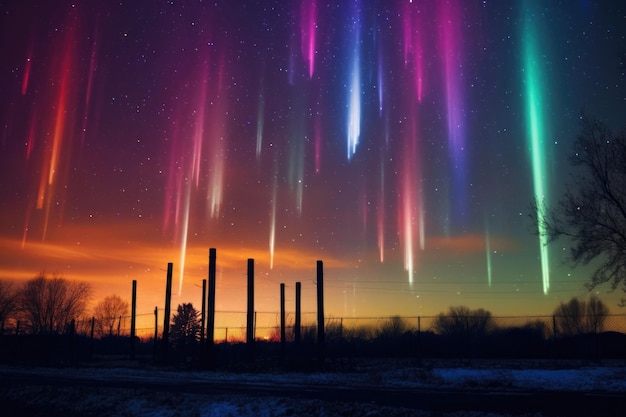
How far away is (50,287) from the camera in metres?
100

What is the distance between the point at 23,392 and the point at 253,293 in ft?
72.7

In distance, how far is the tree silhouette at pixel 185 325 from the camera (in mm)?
54650

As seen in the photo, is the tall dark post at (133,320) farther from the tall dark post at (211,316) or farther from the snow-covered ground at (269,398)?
the snow-covered ground at (269,398)

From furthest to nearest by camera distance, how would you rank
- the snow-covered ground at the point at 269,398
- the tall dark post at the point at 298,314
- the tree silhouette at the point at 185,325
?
the tree silhouette at the point at 185,325 < the tall dark post at the point at 298,314 < the snow-covered ground at the point at 269,398

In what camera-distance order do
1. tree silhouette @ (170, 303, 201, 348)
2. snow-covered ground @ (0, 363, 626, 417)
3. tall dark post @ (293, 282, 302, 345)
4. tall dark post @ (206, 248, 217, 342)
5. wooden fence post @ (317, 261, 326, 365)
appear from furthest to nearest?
tree silhouette @ (170, 303, 201, 348) → tall dark post @ (293, 282, 302, 345) → tall dark post @ (206, 248, 217, 342) → wooden fence post @ (317, 261, 326, 365) → snow-covered ground @ (0, 363, 626, 417)

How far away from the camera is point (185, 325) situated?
5812 cm

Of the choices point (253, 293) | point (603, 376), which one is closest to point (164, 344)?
point (253, 293)

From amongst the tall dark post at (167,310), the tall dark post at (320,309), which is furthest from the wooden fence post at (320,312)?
the tall dark post at (167,310)

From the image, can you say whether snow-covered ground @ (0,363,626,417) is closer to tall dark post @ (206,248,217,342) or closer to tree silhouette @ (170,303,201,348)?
tall dark post @ (206,248,217,342)

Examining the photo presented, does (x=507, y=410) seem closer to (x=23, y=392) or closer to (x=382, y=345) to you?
(x=23, y=392)

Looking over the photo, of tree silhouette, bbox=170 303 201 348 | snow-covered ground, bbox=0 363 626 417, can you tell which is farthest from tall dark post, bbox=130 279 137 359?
snow-covered ground, bbox=0 363 626 417

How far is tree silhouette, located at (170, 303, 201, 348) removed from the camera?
179ft

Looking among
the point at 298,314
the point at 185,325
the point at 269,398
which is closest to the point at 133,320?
the point at 185,325

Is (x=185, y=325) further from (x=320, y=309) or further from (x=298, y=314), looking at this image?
(x=320, y=309)
